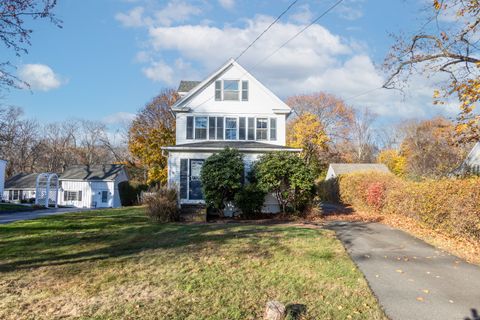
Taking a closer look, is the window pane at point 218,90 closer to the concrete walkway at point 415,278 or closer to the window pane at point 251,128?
the window pane at point 251,128

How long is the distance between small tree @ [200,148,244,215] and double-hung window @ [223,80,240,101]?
542cm

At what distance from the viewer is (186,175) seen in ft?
58.3

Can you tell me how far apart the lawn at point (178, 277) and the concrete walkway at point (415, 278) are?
1.22 feet

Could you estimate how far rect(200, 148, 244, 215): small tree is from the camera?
1535cm

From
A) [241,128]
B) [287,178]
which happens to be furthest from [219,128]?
[287,178]

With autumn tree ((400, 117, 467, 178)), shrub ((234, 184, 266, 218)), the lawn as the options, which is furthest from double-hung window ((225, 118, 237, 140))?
autumn tree ((400, 117, 467, 178))

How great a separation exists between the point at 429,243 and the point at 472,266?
2386mm

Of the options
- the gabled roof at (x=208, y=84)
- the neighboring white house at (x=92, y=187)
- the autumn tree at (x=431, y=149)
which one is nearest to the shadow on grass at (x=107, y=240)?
the autumn tree at (x=431, y=149)

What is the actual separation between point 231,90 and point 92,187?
25137 mm

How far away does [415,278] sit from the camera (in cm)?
676

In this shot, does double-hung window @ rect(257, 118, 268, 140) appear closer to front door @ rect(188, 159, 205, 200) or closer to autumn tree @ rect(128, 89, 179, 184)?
front door @ rect(188, 159, 205, 200)

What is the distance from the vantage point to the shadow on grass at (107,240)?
8.39 m

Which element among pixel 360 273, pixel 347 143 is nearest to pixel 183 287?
pixel 360 273

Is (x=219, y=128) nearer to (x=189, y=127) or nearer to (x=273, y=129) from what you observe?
(x=189, y=127)
